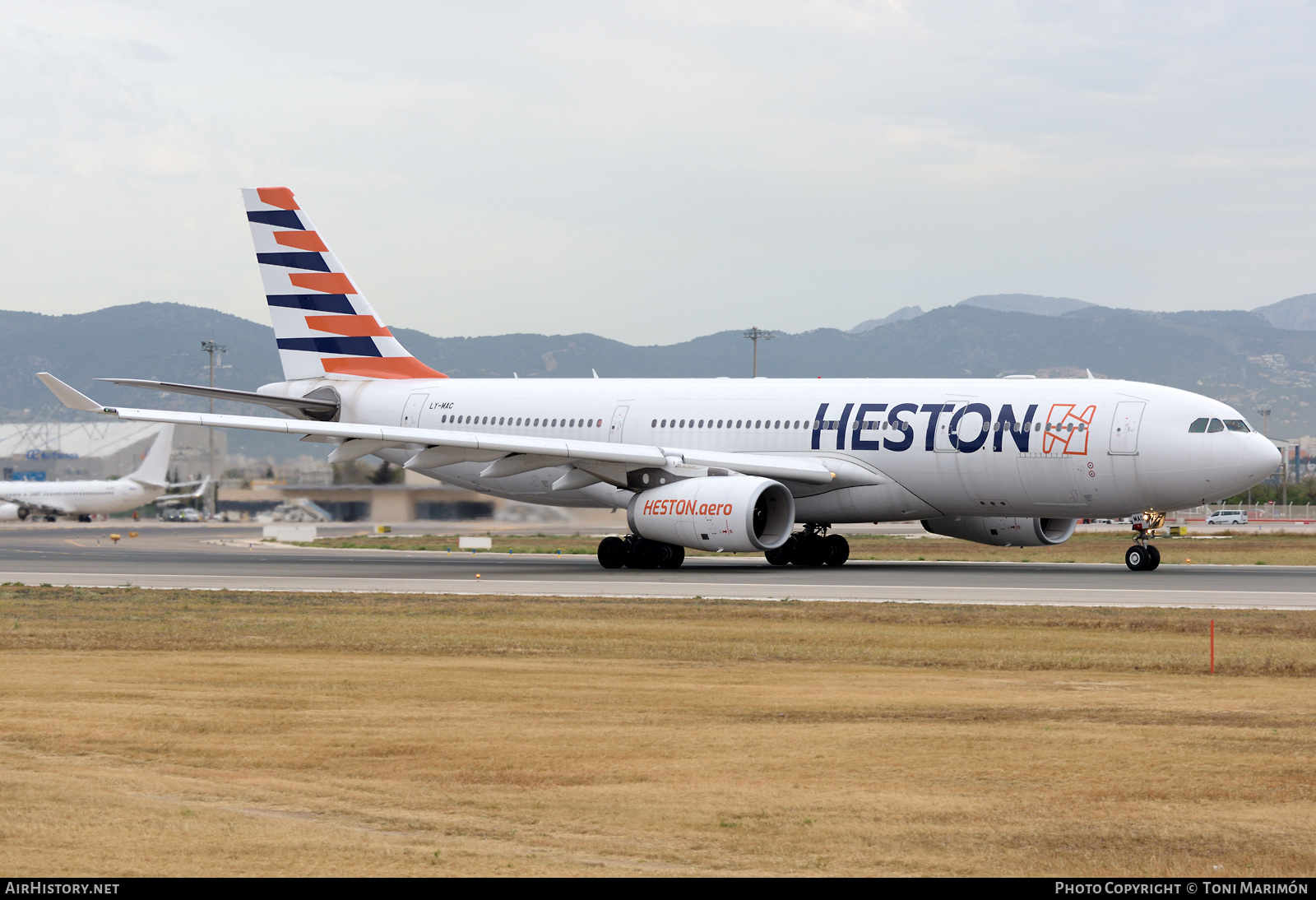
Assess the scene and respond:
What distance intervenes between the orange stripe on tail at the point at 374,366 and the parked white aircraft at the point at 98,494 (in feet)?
148

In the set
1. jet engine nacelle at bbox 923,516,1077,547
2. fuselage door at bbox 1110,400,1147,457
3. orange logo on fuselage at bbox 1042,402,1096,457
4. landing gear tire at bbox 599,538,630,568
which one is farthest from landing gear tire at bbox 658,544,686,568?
fuselage door at bbox 1110,400,1147,457

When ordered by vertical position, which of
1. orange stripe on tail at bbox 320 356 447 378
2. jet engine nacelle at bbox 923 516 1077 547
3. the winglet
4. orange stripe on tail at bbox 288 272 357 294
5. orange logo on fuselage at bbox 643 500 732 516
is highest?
orange stripe on tail at bbox 288 272 357 294

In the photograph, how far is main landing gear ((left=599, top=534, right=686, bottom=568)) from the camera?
102 ft

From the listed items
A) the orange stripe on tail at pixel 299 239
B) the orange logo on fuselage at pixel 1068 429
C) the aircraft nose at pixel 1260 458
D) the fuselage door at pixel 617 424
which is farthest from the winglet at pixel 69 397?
the aircraft nose at pixel 1260 458

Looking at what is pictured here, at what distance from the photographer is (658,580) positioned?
27391 millimetres

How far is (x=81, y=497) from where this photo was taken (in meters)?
82.0

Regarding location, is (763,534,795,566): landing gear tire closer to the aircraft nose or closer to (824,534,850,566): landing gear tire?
(824,534,850,566): landing gear tire

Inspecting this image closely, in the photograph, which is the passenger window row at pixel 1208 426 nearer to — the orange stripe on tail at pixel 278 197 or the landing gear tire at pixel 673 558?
the landing gear tire at pixel 673 558

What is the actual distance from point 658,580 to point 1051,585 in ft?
23.3

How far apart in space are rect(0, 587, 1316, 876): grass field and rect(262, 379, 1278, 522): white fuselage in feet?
33.7

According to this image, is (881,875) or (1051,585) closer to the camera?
(881,875)

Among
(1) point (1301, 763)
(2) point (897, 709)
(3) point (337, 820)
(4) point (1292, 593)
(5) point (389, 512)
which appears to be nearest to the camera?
(3) point (337, 820)
